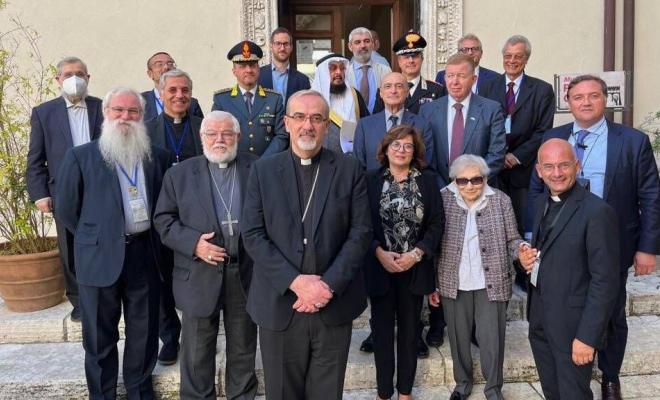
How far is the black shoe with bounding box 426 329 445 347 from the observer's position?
4.19 meters

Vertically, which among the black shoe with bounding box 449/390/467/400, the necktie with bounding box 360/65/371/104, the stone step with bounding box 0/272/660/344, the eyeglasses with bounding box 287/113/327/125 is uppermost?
the necktie with bounding box 360/65/371/104

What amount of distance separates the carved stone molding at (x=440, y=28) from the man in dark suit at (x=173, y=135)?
3513 millimetres

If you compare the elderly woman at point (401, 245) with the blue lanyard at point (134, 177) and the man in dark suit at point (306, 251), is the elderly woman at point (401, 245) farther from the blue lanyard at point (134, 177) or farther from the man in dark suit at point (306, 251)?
the blue lanyard at point (134, 177)

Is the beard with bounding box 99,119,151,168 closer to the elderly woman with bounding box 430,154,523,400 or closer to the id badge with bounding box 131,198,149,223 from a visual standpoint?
the id badge with bounding box 131,198,149,223

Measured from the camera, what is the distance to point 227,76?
262 inches

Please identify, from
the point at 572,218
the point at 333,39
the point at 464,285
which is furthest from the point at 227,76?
the point at 572,218

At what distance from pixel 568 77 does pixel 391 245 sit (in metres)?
4.12

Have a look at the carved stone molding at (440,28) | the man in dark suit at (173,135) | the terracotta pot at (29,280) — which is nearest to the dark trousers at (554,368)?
the man in dark suit at (173,135)

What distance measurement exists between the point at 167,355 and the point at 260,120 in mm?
1868

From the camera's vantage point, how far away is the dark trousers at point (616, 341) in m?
3.50

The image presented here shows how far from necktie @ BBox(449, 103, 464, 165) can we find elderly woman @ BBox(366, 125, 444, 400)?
2.00 ft

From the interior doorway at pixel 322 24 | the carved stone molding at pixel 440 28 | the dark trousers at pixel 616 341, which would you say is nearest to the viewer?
the dark trousers at pixel 616 341

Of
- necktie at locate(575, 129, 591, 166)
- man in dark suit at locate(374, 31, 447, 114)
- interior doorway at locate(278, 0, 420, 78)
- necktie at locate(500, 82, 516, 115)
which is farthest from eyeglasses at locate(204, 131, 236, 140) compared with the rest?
interior doorway at locate(278, 0, 420, 78)

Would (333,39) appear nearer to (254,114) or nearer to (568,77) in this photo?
(568,77)
